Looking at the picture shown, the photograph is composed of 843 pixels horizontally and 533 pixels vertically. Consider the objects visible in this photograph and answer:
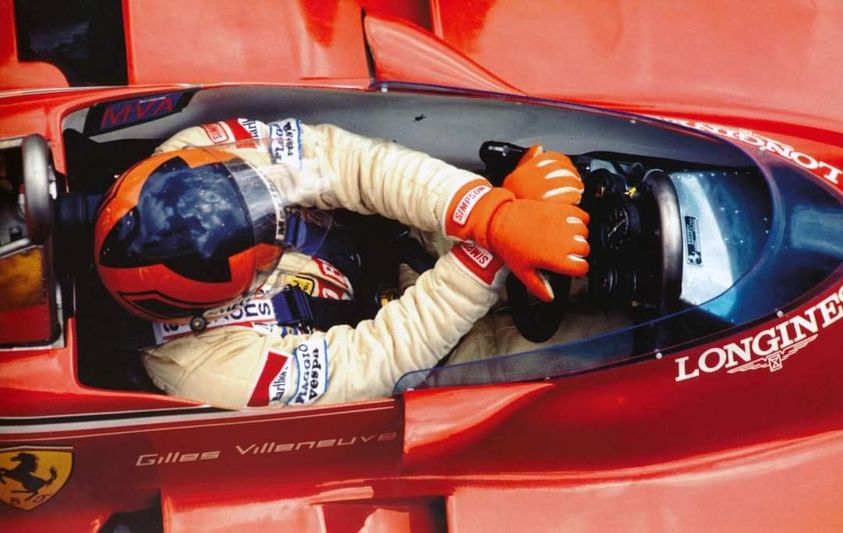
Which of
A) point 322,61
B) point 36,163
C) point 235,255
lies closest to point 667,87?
point 322,61

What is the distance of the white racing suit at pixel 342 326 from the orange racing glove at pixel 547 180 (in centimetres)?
9

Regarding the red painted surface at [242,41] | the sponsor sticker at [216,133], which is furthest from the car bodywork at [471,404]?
the red painted surface at [242,41]

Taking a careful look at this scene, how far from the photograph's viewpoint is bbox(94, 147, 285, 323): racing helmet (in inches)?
46.8

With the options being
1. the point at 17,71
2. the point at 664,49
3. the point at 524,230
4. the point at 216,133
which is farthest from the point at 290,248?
the point at 664,49

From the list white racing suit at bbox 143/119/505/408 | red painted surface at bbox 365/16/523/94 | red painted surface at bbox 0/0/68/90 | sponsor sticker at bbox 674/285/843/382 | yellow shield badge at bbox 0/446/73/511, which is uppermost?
red painted surface at bbox 0/0/68/90

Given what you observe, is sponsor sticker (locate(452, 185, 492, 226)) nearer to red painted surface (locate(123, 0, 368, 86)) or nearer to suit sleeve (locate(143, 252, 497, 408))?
suit sleeve (locate(143, 252, 497, 408))

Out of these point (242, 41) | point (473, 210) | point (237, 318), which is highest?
point (242, 41)

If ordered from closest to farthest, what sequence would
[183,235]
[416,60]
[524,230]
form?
1. [183,235]
2. [524,230]
3. [416,60]

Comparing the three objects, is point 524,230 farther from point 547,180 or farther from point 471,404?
point 471,404

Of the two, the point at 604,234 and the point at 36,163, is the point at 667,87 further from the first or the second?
the point at 36,163

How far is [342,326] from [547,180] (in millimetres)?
469

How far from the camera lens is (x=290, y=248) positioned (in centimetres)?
140

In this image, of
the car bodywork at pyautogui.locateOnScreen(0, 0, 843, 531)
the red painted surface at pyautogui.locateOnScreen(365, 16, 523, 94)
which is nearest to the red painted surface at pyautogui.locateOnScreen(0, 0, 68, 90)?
the car bodywork at pyautogui.locateOnScreen(0, 0, 843, 531)

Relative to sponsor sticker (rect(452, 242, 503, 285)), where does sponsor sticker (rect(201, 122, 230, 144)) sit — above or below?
above
